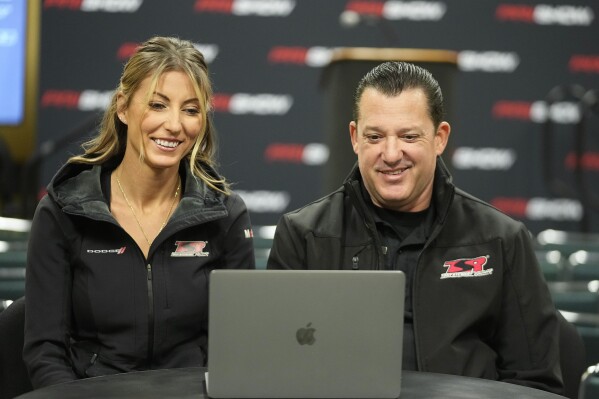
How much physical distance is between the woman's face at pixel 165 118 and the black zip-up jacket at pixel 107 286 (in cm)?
16

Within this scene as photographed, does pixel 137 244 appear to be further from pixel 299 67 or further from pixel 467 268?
pixel 299 67

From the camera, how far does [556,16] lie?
9.39 meters

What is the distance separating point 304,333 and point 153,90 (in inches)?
43.1

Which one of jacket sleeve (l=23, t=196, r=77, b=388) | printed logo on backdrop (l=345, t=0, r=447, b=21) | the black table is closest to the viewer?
the black table

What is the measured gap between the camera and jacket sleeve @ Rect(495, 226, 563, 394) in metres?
2.63

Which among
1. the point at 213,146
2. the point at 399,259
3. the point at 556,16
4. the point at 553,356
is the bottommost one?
the point at 553,356

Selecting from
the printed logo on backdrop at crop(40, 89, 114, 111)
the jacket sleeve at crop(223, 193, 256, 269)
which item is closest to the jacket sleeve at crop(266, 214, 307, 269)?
the jacket sleeve at crop(223, 193, 256, 269)

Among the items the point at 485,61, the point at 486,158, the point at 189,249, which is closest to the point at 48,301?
the point at 189,249

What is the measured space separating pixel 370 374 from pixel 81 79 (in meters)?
7.82

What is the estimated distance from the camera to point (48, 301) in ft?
8.79

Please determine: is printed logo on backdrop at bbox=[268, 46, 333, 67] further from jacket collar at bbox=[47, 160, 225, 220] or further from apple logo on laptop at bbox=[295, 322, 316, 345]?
apple logo on laptop at bbox=[295, 322, 316, 345]

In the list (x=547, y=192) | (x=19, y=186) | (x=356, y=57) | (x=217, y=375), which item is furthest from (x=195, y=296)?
(x=547, y=192)

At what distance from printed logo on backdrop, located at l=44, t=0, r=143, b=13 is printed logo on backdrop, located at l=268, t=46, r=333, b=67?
4.43 feet

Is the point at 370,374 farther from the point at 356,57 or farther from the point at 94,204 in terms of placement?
the point at 356,57
